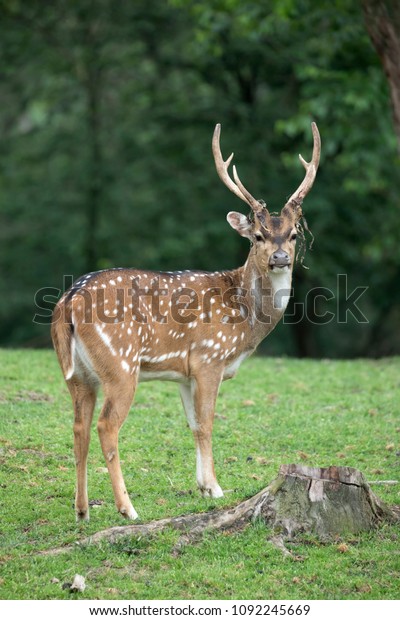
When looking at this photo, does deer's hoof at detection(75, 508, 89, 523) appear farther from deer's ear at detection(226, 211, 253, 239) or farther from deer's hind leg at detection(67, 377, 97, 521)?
deer's ear at detection(226, 211, 253, 239)

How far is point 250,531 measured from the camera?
6652 mm

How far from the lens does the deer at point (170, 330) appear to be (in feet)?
23.2

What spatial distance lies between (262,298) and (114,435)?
2082 millimetres

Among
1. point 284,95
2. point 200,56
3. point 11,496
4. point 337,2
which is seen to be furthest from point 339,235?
point 11,496

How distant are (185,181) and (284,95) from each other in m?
2.90

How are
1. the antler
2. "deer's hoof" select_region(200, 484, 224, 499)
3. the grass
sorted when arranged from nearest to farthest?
the grass → "deer's hoof" select_region(200, 484, 224, 499) → the antler

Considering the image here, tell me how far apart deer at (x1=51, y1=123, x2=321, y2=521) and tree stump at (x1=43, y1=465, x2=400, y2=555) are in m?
0.52

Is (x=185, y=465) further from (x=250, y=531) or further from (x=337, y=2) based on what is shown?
(x=337, y=2)

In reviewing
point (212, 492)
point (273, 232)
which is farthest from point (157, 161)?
point (212, 492)

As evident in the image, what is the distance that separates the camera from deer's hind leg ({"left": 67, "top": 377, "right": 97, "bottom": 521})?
712 cm

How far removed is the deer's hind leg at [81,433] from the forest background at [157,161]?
11923mm

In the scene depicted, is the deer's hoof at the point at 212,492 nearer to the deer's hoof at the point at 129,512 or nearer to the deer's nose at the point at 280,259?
the deer's hoof at the point at 129,512

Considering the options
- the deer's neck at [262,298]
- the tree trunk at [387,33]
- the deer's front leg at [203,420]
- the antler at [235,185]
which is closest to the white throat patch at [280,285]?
the deer's neck at [262,298]

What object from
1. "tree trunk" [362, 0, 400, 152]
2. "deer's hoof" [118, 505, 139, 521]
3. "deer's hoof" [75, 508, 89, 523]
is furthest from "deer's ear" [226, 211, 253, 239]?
"tree trunk" [362, 0, 400, 152]
